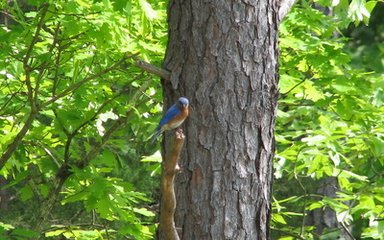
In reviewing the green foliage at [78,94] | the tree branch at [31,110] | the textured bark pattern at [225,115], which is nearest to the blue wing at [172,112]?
the textured bark pattern at [225,115]

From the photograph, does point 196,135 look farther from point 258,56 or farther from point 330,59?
point 330,59

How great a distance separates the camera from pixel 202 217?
349cm

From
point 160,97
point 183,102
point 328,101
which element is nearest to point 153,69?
point 183,102

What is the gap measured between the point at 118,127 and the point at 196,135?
195 cm

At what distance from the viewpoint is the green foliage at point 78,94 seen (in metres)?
4.40

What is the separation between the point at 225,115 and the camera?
11.5ft

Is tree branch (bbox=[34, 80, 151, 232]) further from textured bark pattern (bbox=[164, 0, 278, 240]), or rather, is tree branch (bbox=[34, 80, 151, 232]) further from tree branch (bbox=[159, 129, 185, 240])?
tree branch (bbox=[159, 129, 185, 240])

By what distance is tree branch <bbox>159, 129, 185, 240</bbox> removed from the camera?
2695 mm

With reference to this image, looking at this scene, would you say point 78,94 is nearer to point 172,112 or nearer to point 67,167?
point 67,167

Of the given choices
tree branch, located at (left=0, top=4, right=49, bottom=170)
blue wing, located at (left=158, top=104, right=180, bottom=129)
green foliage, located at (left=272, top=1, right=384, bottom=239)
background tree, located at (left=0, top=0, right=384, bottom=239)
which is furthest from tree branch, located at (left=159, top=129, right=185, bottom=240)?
green foliage, located at (left=272, top=1, right=384, bottom=239)

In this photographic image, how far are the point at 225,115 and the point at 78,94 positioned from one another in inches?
71.6

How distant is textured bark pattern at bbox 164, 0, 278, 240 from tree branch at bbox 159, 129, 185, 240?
474 mm

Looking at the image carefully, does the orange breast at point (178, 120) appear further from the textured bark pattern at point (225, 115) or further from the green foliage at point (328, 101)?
the green foliage at point (328, 101)

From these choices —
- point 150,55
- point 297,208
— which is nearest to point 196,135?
point 150,55
